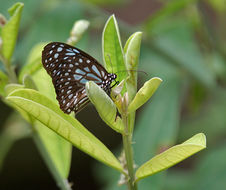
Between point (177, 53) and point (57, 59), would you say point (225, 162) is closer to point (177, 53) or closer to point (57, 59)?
point (177, 53)

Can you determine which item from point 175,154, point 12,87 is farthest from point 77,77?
point 175,154

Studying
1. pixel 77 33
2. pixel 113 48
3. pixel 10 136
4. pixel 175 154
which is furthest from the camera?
pixel 10 136

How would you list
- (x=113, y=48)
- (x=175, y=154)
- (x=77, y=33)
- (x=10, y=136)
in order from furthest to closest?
(x=10, y=136)
(x=77, y=33)
(x=113, y=48)
(x=175, y=154)

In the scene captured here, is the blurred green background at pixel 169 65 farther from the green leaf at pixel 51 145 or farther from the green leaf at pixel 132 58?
the green leaf at pixel 132 58

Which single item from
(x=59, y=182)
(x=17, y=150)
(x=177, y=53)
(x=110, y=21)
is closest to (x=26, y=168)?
(x=17, y=150)

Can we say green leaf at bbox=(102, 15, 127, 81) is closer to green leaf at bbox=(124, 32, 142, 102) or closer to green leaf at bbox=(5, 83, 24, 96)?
green leaf at bbox=(124, 32, 142, 102)

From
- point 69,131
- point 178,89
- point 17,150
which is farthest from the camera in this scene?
point 17,150

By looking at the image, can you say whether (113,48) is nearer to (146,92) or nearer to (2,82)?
(146,92)

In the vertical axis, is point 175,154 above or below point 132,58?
below
